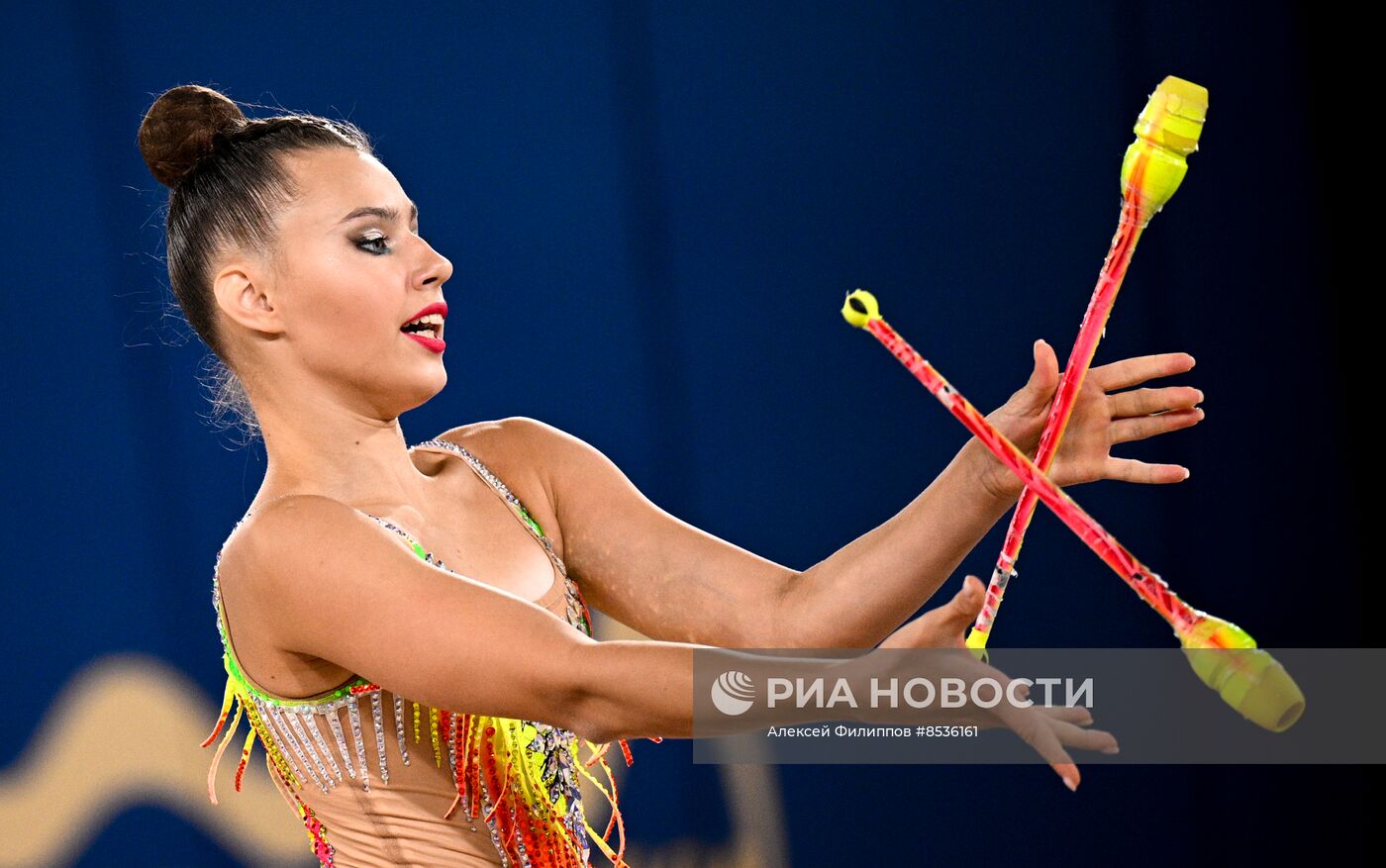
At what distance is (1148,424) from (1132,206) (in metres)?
0.17

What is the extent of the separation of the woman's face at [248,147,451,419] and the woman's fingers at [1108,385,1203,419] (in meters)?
0.52

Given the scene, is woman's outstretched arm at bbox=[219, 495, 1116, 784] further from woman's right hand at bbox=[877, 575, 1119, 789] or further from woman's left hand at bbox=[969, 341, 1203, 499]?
woman's left hand at bbox=[969, 341, 1203, 499]

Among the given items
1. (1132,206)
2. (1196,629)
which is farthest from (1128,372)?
(1196,629)

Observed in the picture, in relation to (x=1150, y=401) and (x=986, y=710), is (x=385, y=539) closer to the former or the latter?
(x=986, y=710)

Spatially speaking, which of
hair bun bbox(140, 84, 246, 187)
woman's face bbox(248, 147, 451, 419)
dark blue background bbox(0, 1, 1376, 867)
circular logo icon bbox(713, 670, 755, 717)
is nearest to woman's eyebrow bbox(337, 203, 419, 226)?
woman's face bbox(248, 147, 451, 419)

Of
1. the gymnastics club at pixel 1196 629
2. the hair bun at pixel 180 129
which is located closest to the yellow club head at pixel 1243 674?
the gymnastics club at pixel 1196 629

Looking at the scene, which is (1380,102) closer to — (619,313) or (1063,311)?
(1063,311)

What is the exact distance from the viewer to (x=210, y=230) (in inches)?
47.0

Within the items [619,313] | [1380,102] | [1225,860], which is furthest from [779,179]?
[1225,860]

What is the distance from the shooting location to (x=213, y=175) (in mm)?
1202

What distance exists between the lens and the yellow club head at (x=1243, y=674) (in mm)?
868

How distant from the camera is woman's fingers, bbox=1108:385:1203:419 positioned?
1077 millimetres

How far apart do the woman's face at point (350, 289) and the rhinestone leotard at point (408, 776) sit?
13 cm

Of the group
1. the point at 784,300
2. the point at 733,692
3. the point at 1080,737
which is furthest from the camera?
the point at 784,300
